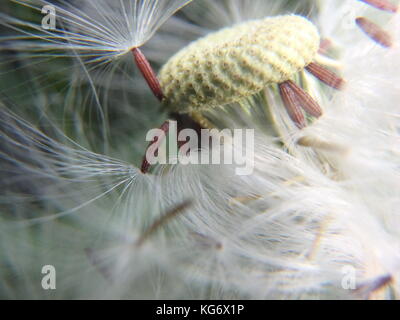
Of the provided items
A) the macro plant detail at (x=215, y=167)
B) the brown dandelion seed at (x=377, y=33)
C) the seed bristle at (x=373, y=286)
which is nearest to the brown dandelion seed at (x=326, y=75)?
the macro plant detail at (x=215, y=167)

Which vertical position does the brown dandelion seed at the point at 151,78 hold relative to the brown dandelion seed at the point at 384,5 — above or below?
below

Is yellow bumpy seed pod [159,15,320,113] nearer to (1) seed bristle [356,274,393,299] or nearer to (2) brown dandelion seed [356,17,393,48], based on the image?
(2) brown dandelion seed [356,17,393,48]

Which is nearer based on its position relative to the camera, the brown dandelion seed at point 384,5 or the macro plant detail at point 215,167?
the macro plant detail at point 215,167

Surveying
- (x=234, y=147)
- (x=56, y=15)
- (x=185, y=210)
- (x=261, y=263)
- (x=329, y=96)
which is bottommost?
(x=261, y=263)

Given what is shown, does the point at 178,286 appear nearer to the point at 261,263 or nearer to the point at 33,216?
the point at 261,263

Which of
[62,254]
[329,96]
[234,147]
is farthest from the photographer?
[62,254]

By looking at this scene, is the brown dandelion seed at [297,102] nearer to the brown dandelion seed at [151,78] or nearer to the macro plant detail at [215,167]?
the macro plant detail at [215,167]
